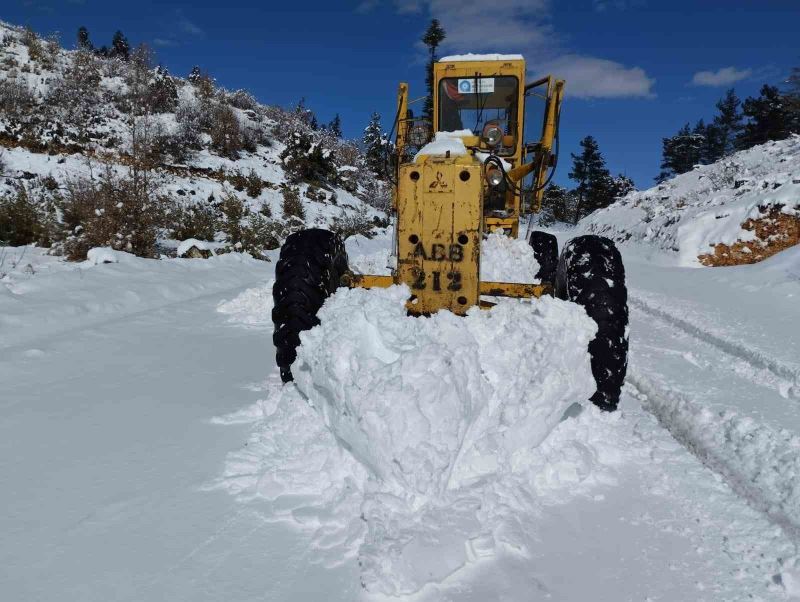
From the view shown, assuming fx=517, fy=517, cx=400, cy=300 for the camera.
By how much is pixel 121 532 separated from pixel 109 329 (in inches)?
117

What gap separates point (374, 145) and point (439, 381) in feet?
117

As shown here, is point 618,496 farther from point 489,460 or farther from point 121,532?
point 121,532

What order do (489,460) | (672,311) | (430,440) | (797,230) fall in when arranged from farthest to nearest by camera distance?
1. (797,230)
2. (672,311)
3. (489,460)
4. (430,440)

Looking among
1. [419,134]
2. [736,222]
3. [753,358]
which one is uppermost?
[419,134]

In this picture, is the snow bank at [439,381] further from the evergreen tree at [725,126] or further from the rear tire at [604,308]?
the evergreen tree at [725,126]

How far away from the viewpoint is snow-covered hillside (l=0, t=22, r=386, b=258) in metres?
11.3

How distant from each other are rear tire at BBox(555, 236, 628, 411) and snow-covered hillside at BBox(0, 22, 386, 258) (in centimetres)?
732

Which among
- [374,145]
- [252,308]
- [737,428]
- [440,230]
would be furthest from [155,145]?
[374,145]

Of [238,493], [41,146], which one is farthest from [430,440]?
[41,146]

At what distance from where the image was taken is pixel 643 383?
12.0 ft

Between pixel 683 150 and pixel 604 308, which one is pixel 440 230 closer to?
pixel 604 308

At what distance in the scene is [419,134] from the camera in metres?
6.07

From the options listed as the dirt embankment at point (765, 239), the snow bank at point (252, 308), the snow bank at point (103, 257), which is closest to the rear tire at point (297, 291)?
the snow bank at point (252, 308)

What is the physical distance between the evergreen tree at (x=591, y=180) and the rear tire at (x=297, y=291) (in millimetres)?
40116
